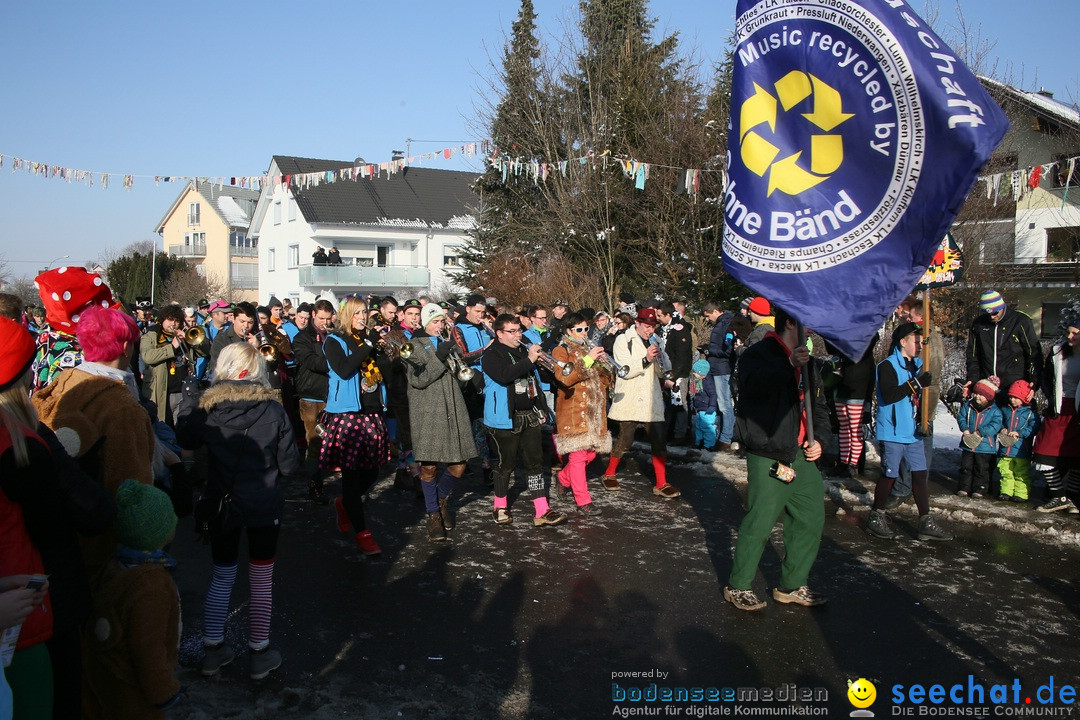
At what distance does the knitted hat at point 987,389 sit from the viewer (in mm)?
8094

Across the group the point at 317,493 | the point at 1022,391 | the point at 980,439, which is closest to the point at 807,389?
the point at 980,439

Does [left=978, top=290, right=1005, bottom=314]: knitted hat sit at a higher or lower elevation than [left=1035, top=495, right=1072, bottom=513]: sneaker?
higher

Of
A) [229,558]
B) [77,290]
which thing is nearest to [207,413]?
[229,558]

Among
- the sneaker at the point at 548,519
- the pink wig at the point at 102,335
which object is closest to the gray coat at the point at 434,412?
the sneaker at the point at 548,519

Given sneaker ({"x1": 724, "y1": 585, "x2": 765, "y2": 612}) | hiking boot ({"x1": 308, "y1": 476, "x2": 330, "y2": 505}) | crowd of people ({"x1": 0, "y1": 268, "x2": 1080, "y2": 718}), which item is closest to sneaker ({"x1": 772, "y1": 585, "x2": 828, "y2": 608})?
crowd of people ({"x1": 0, "y1": 268, "x2": 1080, "y2": 718})

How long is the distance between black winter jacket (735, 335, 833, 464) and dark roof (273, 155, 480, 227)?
3949 cm

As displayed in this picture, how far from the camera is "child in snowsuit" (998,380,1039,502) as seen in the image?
309 inches

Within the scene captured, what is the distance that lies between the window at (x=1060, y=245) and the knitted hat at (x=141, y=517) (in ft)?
81.8

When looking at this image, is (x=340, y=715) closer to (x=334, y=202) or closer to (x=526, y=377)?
(x=526, y=377)

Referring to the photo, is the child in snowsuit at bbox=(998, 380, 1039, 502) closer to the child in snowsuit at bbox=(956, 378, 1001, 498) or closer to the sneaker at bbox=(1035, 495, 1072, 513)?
the child in snowsuit at bbox=(956, 378, 1001, 498)

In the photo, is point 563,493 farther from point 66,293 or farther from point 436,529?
point 66,293

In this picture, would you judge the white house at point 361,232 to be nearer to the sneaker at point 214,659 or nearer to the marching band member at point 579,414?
the marching band member at point 579,414

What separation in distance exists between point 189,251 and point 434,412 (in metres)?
60.7

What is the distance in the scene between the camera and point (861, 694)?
13.1ft
